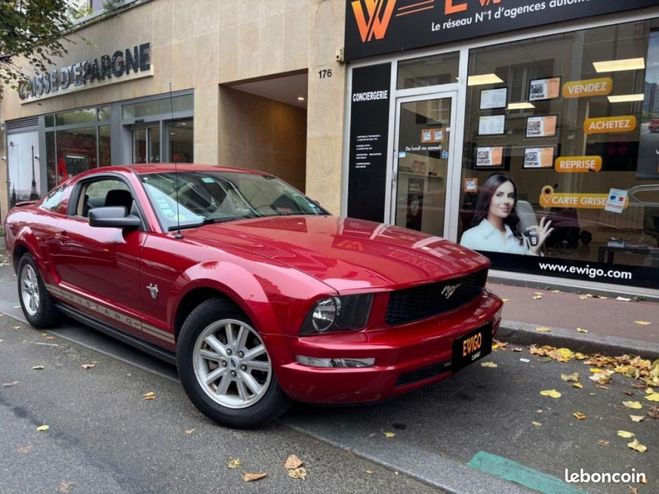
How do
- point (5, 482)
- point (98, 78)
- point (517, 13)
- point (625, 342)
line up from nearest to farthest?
point (5, 482) → point (625, 342) → point (517, 13) → point (98, 78)

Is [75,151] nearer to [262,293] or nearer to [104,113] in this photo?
[104,113]

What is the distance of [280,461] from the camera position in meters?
2.69

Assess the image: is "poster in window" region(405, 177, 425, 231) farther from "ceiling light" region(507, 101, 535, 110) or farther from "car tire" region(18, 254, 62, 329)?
"car tire" region(18, 254, 62, 329)

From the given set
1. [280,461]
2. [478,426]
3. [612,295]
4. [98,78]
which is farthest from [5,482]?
[98,78]

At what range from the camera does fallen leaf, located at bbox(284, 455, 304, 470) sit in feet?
8.66

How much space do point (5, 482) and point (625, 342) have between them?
14.6 ft

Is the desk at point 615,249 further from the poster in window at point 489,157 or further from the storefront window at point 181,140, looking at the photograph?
the storefront window at point 181,140

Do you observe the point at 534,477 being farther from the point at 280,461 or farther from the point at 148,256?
the point at 148,256

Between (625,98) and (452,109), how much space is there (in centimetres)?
215

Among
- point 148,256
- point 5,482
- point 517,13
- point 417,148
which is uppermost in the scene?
point 517,13

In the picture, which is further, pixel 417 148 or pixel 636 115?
pixel 417 148

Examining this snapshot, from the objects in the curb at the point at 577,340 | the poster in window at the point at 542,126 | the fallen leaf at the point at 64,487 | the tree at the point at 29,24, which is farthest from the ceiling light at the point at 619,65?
the tree at the point at 29,24

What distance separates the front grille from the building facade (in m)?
3.88

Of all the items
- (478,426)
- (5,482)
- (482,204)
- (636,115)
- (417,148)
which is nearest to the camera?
(5,482)
